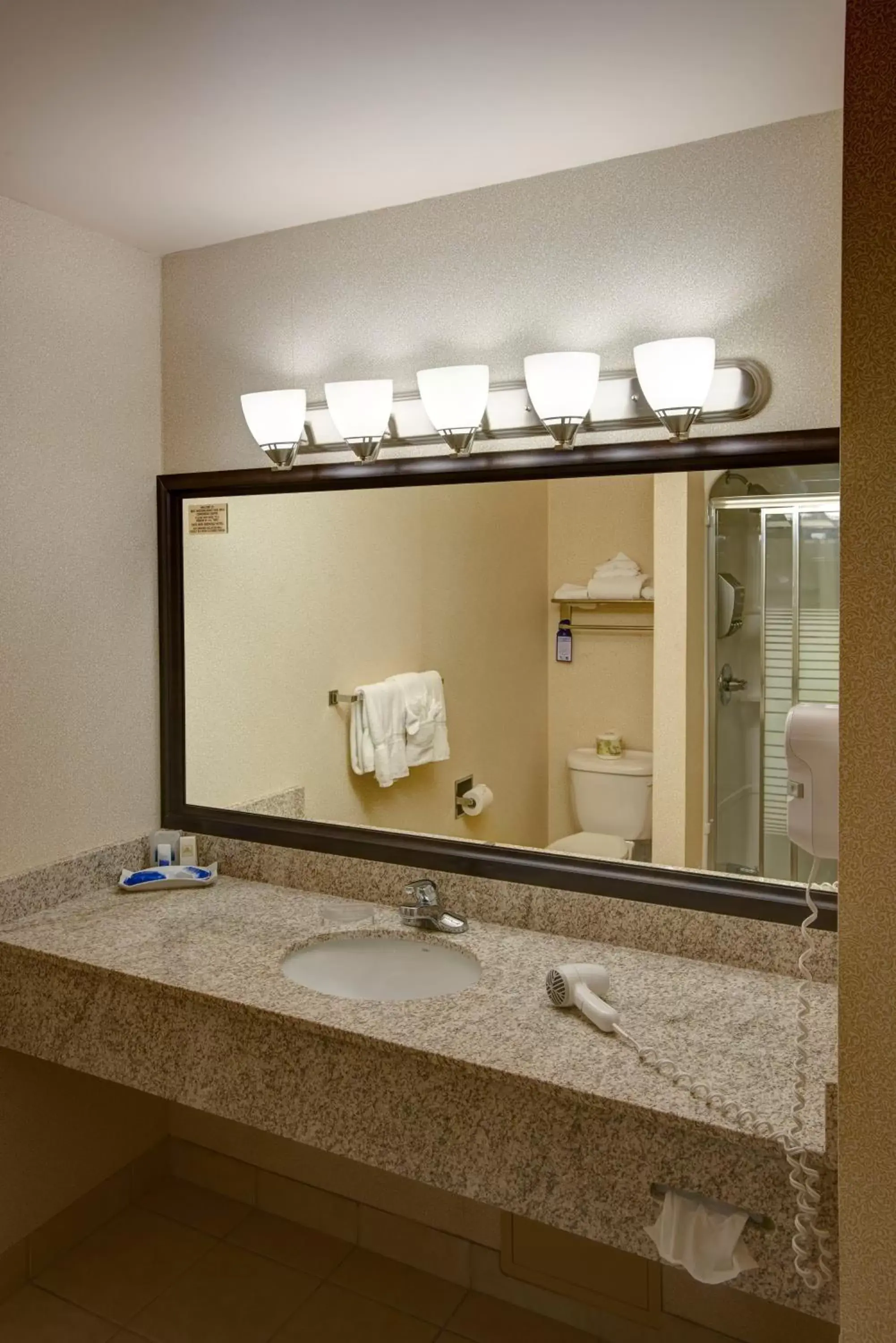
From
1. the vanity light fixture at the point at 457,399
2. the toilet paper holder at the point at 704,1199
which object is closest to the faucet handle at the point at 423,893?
the toilet paper holder at the point at 704,1199

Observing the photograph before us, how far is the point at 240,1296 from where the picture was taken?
85.7 inches

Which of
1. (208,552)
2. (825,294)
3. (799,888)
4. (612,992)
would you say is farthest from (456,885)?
(825,294)

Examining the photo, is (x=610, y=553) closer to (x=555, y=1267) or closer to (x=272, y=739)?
(x=272, y=739)

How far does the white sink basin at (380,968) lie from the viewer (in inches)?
77.5

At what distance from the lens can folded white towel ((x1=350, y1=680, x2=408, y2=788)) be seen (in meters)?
2.27

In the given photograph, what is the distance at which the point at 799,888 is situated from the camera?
1794 mm

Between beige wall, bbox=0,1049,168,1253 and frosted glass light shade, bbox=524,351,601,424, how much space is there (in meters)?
1.75

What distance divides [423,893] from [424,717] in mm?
419

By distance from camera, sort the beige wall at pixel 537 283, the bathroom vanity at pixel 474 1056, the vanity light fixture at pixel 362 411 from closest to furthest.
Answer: the bathroom vanity at pixel 474 1056 → the beige wall at pixel 537 283 → the vanity light fixture at pixel 362 411

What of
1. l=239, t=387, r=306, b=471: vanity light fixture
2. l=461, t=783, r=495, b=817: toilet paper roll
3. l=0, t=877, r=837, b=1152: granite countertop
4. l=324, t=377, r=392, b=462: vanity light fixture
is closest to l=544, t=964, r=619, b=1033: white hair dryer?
l=0, t=877, r=837, b=1152: granite countertop

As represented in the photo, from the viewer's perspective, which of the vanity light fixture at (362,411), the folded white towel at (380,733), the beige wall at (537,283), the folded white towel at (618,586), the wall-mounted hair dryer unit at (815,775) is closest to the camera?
the wall-mounted hair dryer unit at (815,775)

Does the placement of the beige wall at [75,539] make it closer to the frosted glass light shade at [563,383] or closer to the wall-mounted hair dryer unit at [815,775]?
the frosted glass light shade at [563,383]

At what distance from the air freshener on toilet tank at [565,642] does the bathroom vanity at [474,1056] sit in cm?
56

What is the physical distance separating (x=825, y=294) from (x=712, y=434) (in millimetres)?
289
